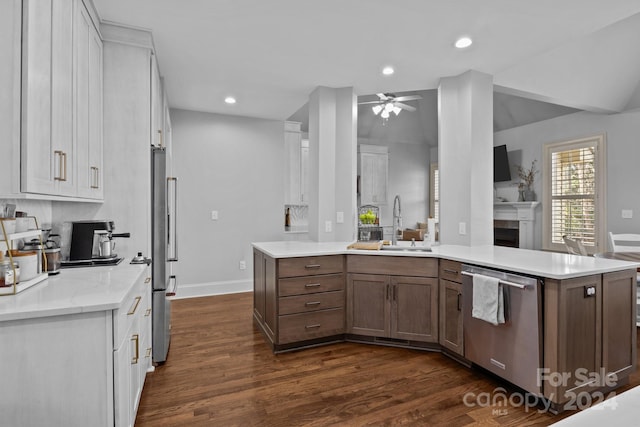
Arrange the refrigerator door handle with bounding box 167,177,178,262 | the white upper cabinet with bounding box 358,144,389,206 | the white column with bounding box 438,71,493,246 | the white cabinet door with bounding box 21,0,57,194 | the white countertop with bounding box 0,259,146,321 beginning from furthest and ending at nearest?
the white upper cabinet with bounding box 358,144,389,206 < the white column with bounding box 438,71,493,246 < the refrigerator door handle with bounding box 167,177,178,262 < the white cabinet door with bounding box 21,0,57,194 < the white countertop with bounding box 0,259,146,321

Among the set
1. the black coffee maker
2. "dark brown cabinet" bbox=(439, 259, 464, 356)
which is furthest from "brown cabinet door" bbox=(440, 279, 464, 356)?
the black coffee maker

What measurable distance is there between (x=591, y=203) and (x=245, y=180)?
5.19 metres

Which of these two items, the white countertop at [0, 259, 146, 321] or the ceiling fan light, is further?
the ceiling fan light

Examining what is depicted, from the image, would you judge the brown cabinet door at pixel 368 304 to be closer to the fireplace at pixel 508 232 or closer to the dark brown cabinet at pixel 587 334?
the dark brown cabinet at pixel 587 334

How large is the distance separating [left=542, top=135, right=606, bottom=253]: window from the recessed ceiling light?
3610mm

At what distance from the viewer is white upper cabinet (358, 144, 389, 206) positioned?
279 inches

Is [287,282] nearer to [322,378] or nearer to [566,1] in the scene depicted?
[322,378]

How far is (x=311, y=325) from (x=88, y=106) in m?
2.32

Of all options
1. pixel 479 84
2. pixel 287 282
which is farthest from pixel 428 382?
pixel 479 84

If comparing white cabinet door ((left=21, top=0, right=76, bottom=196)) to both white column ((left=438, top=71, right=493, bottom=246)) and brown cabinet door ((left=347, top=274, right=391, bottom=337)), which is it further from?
white column ((left=438, top=71, right=493, bottom=246))

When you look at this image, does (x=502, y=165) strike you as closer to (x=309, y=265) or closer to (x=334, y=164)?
(x=334, y=164)

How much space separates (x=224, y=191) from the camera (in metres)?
4.95

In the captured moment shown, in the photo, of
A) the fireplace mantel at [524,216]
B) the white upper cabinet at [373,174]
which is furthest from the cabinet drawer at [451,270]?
the white upper cabinet at [373,174]

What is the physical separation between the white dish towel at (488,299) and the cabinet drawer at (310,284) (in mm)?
1142
